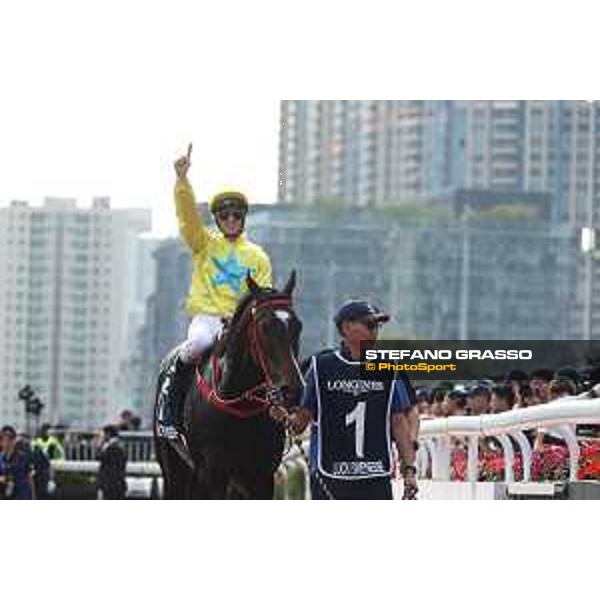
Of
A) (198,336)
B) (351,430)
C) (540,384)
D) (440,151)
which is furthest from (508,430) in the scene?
(198,336)

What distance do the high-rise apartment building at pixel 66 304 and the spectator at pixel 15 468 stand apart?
0.31 ft

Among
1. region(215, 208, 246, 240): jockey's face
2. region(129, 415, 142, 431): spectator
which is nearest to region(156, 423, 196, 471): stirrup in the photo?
region(129, 415, 142, 431): spectator

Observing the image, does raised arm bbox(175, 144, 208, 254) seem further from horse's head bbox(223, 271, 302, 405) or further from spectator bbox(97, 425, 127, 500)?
spectator bbox(97, 425, 127, 500)

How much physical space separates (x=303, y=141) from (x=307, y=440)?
1.47m

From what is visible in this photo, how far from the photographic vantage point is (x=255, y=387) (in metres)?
36.3

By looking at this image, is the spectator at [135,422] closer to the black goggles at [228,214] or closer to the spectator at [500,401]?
the black goggles at [228,214]

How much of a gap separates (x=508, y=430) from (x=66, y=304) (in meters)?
2.26

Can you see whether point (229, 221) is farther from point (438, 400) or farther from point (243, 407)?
point (438, 400)

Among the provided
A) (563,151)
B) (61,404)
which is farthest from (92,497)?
(563,151)

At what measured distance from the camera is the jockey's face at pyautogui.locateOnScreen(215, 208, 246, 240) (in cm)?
3628

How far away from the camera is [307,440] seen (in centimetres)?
3628

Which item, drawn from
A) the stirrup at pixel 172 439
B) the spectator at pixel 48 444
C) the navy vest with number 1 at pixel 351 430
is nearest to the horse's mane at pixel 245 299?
the navy vest with number 1 at pixel 351 430

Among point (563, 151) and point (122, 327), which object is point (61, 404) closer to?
point (122, 327)

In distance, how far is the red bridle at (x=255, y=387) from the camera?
36.2 m
